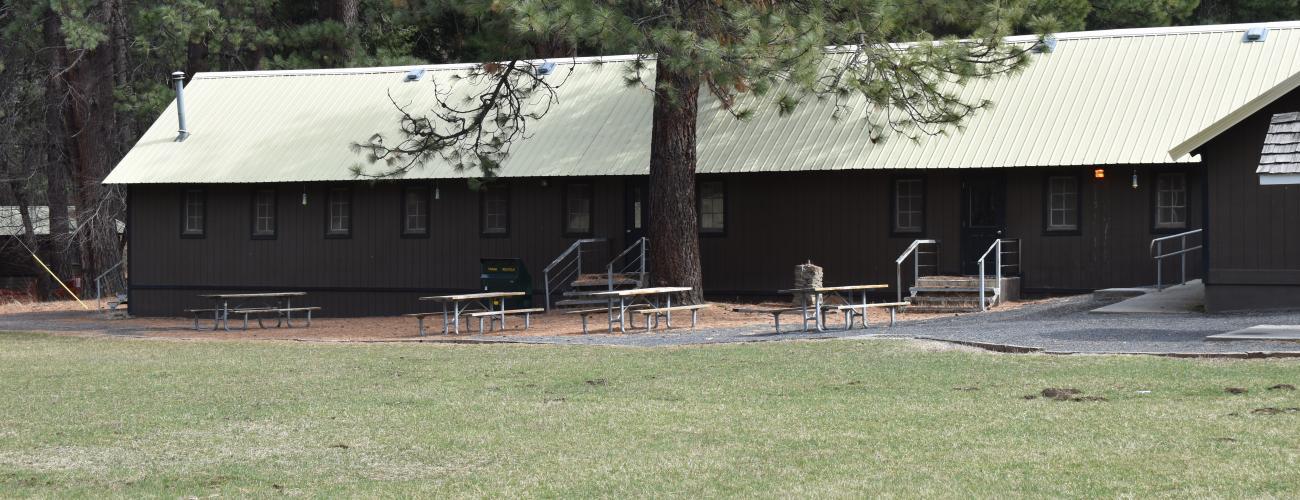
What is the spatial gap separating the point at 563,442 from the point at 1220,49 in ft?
55.9

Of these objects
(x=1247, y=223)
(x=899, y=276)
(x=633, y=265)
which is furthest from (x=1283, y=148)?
(x=633, y=265)

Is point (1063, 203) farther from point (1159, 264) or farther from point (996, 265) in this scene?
point (1159, 264)

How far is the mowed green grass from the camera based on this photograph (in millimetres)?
8125

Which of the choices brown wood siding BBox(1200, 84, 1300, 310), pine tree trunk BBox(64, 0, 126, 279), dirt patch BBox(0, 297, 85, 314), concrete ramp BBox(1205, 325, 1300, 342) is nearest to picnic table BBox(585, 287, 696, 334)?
brown wood siding BBox(1200, 84, 1300, 310)

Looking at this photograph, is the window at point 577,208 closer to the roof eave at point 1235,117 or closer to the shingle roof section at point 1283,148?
the roof eave at point 1235,117

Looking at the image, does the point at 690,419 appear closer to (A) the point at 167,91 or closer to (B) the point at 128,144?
(A) the point at 167,91

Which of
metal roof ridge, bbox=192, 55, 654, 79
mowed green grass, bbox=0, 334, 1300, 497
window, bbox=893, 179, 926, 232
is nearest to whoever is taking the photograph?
mowed green grass, bbox=0, 334, 1300, 497

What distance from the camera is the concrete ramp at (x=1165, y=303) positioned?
19312 millimetres

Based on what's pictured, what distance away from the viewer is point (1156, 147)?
21625 millimetres

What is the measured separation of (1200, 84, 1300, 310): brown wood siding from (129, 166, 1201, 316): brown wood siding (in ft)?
8.65

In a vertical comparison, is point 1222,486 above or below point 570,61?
below

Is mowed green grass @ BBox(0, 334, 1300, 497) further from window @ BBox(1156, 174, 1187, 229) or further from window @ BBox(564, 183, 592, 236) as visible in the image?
window @ BBox(564, 183, 592, 236)

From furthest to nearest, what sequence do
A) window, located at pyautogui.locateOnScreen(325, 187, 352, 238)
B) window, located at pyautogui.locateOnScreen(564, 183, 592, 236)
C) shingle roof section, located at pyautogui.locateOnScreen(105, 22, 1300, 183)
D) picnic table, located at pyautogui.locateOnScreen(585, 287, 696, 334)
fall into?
window, located at pyautogui.locateOnScreen(325, 187, 352, 238) → window, located at pyautogui.locateOnScreen(564, 183, 592, 236) → shingle roof section, located at pyautogui.locateOnScreen(105, 22, 1300, 183) → picnic table, located at pyautogui.locateOnScreen(585, 287, 696, 334)

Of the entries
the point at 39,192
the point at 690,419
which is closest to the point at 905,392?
the point at 690,419
